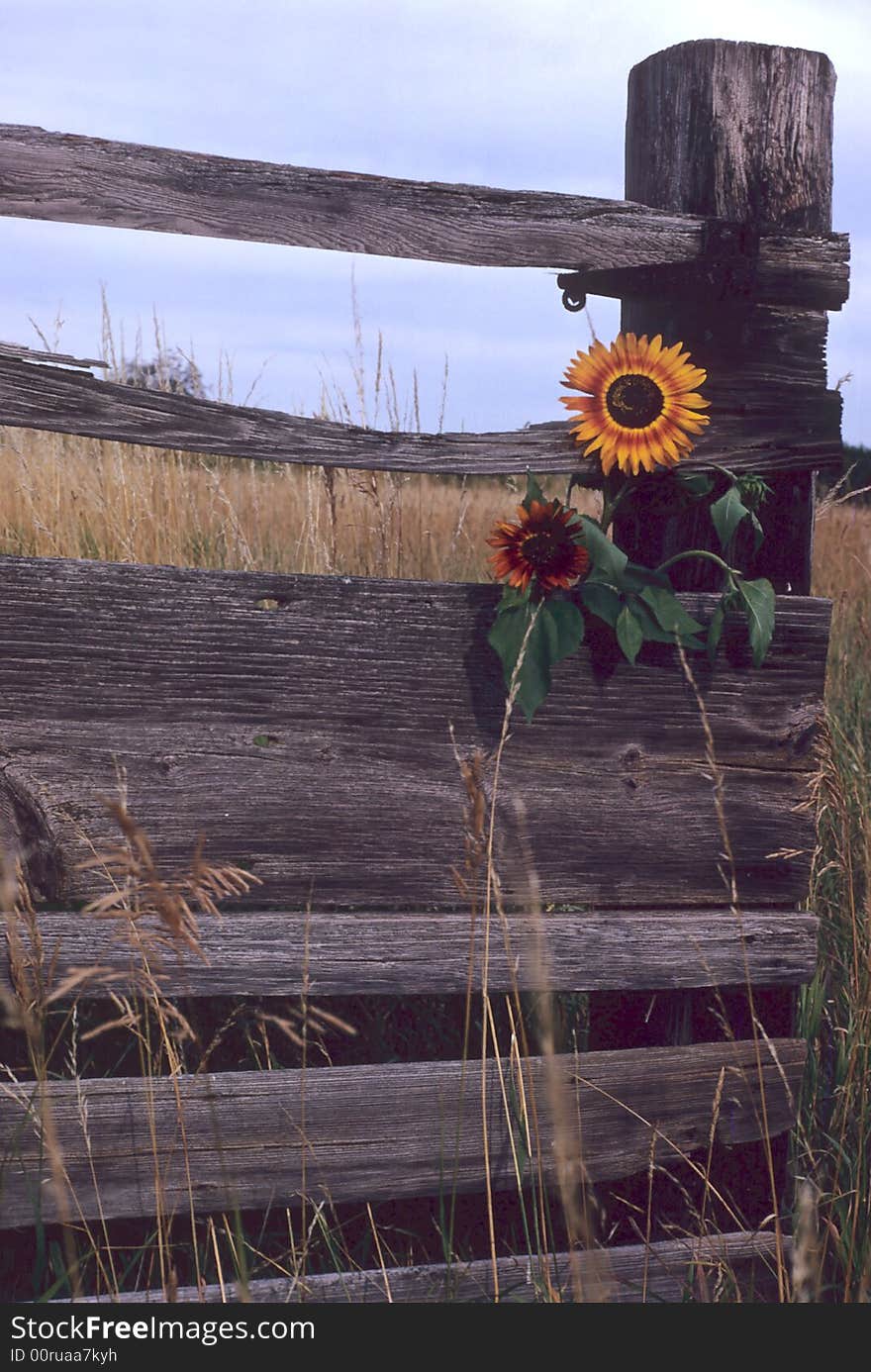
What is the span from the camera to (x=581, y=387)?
6.49 ft

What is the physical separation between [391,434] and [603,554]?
1.30 ft

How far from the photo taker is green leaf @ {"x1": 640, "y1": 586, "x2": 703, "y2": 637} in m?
1.96

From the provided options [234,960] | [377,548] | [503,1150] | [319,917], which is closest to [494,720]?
[319,917]

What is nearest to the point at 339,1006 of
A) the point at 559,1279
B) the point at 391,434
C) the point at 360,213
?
the point at 559,1279

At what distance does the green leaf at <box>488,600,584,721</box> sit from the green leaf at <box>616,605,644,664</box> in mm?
66

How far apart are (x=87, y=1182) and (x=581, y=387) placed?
4.93 feet

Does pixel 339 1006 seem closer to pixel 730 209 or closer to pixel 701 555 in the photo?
pixel 701 555

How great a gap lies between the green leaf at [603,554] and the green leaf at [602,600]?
0.06 ft

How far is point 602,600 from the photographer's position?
1952 mm

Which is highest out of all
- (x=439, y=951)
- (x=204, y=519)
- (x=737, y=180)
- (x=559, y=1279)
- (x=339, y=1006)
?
(x=737, y=180)

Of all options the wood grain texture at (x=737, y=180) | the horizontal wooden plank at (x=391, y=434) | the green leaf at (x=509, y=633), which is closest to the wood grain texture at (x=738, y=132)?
the wood grain texture at (x=737, y=180)

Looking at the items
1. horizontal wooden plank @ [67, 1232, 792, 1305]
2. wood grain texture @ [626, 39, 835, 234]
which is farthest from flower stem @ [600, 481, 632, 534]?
horizontal wooden plank @ [67, 1232, 792, 1305]

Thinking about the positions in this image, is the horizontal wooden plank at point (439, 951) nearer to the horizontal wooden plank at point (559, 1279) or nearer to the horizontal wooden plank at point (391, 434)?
the horizontal wooden plank at point (559, 1279)
